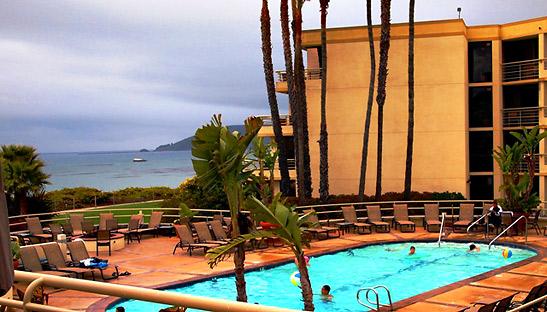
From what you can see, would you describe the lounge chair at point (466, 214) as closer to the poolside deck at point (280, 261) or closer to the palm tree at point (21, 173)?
the poolside deck at point (280, 261)

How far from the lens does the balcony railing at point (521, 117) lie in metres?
34.9

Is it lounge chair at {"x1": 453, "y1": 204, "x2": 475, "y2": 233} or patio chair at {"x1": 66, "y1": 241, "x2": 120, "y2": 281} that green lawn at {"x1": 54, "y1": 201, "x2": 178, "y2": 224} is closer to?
patio chair at {"x1": 66, "y1": 241, "x2": 120, "y2": 281}

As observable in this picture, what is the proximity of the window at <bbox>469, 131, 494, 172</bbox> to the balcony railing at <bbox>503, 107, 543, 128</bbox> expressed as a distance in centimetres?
132

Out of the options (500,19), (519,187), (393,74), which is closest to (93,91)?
(500,19)

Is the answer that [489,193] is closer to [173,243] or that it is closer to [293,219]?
[173,243]

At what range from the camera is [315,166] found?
1400 inches

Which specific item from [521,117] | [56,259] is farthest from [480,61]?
[56,259]

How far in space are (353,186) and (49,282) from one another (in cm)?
3276

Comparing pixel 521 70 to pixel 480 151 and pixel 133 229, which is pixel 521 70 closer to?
pixel 480 151

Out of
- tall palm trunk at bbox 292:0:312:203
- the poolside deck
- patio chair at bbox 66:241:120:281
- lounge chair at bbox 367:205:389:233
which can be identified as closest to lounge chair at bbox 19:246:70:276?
patio chair at bbox 66:241:120:281

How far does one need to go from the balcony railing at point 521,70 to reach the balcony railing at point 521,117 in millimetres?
1792

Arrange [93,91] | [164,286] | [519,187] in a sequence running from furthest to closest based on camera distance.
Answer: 1. [93,91]
2. [519,187]
3. [164,286]

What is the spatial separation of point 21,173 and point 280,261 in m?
13.5

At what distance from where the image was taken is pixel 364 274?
18.0 meters
